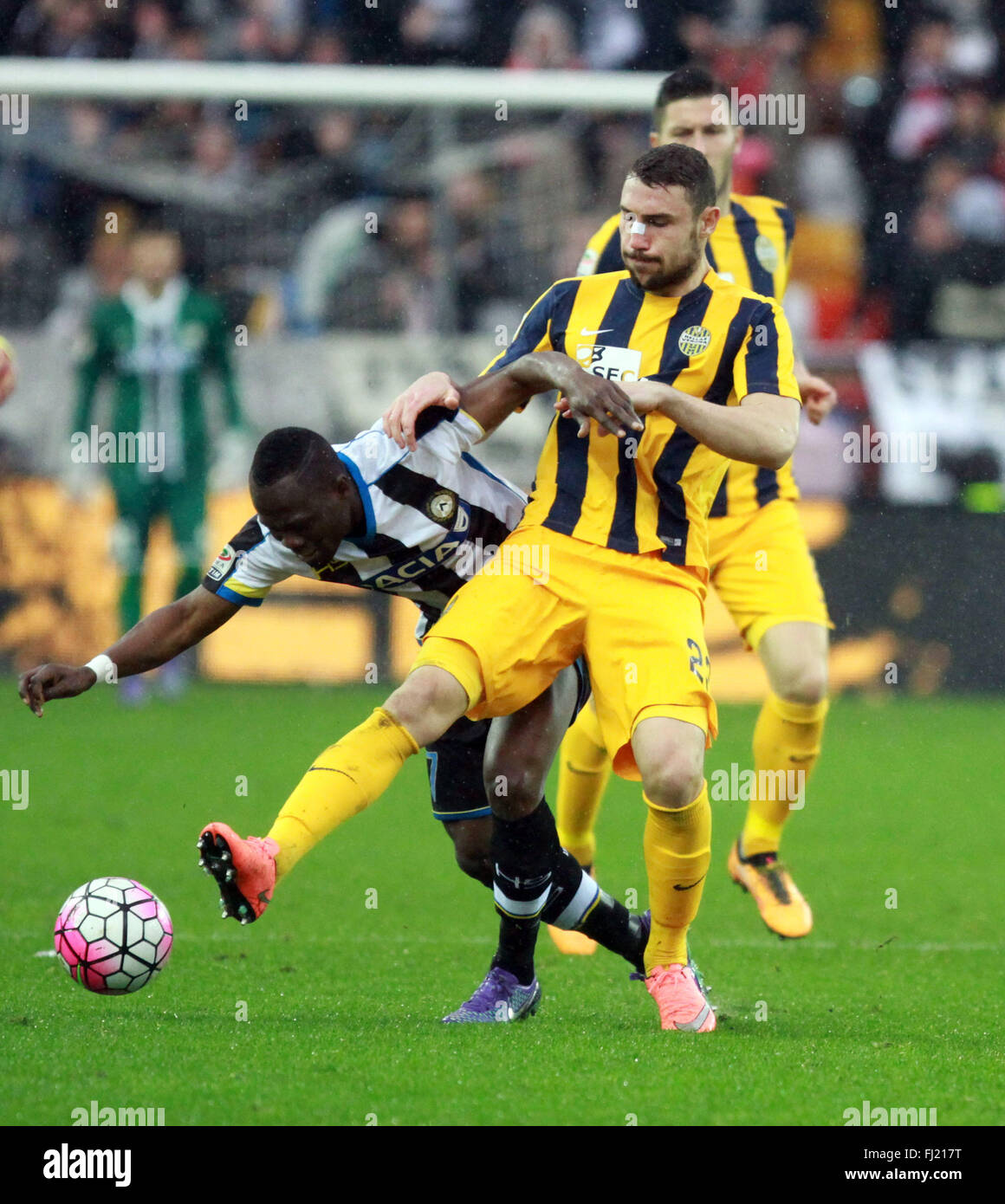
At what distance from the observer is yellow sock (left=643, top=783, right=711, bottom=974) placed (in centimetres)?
443

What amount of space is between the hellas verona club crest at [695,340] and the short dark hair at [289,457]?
3.28 feet

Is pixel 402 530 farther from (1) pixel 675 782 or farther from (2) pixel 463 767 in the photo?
(1) pixel 675 782

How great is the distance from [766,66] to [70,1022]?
37.3 feet

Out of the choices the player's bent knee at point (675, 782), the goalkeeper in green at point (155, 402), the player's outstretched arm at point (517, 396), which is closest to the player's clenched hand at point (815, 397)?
the player's outstretched arm at point (517, 396)

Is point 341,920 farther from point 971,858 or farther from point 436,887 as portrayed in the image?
point 971,858

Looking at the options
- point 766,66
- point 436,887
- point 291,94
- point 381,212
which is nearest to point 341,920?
point 436,887

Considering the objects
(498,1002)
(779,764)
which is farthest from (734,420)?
(779,764)

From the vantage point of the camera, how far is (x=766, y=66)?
13953mm

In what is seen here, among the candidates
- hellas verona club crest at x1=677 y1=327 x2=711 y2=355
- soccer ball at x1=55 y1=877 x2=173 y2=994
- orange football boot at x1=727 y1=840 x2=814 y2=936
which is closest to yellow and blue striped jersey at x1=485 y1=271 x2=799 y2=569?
hellas verona club crest at x1=677 y1=327 x2=711 y2=355

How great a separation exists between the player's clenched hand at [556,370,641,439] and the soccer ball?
5.14ft

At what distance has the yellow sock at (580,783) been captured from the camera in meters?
5.83

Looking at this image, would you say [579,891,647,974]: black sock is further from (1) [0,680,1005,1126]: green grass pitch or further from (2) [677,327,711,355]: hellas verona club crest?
(2) [677,327,711,355]: hellas verona club crest

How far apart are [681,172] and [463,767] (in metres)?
1.68

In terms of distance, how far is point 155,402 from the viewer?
11867mm
